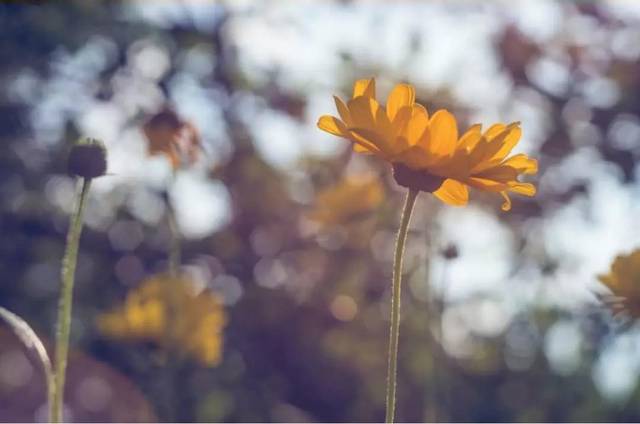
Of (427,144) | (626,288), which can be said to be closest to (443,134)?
(427,144)

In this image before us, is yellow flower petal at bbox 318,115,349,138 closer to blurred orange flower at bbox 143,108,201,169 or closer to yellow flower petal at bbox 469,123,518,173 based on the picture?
yellow flower petal at bbox 469,123,518,173

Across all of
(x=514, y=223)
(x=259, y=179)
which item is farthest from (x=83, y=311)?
(x=514, y=223)

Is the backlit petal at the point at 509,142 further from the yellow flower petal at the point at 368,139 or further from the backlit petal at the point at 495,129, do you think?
the yellow flower petal at the point at 368,139

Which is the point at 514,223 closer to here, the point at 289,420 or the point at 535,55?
the point at 535,55


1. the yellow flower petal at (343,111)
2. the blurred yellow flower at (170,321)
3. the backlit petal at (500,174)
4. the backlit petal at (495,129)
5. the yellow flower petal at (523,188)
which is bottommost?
the blurred yellow flower at (170,321)

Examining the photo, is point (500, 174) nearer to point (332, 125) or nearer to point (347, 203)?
point (332, 125)

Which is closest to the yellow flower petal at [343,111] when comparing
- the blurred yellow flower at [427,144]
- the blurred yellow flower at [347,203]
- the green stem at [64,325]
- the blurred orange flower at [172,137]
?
the blurred yellow flower at [427,144]
